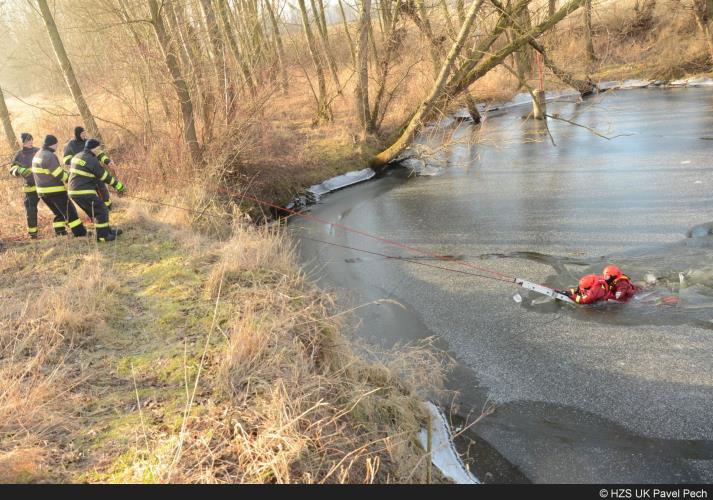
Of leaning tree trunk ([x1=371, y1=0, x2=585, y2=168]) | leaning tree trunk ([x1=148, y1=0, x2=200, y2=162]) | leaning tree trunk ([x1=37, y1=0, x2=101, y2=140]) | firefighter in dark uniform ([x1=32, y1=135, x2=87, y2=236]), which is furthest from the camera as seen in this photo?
leaning tree trunk ([x1=371, y1=0, x2=585, y2=168])

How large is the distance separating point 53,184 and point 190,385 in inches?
198

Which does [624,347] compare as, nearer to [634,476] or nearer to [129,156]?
[634,476]

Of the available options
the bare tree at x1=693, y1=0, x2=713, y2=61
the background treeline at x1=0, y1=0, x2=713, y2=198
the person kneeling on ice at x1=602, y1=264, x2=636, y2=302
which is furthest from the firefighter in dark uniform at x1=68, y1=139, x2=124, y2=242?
the bare tree at x1=693, y1=0, x2=713, y2=61

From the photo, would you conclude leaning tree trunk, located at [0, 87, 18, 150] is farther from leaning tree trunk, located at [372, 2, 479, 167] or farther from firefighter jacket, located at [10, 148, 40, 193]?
leaning tree trunk, located at [372, 2, 479, 167]

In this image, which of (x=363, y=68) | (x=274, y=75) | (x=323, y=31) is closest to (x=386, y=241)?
(x=274, y=75)

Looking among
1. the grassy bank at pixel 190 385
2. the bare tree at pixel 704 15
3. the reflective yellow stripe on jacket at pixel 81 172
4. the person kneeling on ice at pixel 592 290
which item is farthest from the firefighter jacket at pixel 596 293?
the bare tree at pixel 704 15

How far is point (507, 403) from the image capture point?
4.67m

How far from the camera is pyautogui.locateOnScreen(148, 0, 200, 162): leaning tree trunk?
9.88m

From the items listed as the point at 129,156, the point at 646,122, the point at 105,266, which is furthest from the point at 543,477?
the point at 646,122

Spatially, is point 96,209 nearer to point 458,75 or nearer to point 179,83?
point 179,83

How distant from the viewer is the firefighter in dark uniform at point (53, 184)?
283 inches

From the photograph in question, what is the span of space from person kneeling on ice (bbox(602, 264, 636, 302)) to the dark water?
113 millimetres

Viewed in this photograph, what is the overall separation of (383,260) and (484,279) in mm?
1819
